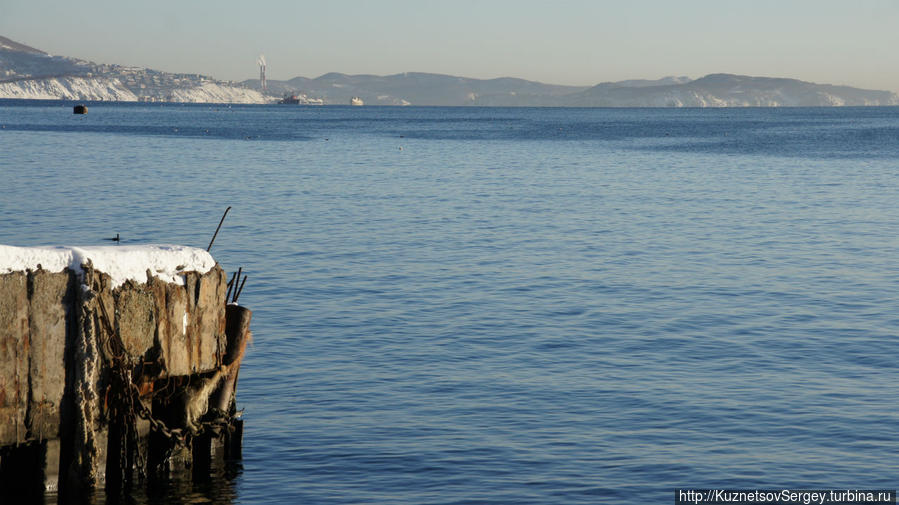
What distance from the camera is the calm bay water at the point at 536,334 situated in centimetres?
1373

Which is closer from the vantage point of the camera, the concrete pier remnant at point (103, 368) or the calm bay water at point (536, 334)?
the concrete pier remnant at point (103, 368)

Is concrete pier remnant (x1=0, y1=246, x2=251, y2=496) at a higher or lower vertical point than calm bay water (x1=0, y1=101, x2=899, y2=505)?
higher

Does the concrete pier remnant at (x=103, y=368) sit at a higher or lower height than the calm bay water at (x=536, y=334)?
higher

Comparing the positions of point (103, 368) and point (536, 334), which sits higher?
point (103, 368)

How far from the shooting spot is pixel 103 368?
451 inches

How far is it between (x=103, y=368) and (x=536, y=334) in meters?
11.1

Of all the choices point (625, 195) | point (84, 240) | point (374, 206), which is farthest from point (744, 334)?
point (625, 195)

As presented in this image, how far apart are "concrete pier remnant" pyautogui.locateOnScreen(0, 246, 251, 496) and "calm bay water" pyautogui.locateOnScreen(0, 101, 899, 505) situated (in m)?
0.80

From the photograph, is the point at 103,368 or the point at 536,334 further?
the point at 536,334

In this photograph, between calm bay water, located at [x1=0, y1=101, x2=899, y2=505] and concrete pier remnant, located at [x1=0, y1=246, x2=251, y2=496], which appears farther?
calm bay water, located at [x1=0, y1=101, x2=899, y2=505]

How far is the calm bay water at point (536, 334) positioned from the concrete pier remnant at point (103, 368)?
0.80 m

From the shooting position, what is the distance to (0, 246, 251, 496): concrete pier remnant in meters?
10.9

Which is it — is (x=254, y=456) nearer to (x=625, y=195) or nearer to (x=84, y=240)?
(x=84, y=240)

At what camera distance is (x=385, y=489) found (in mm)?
12953
